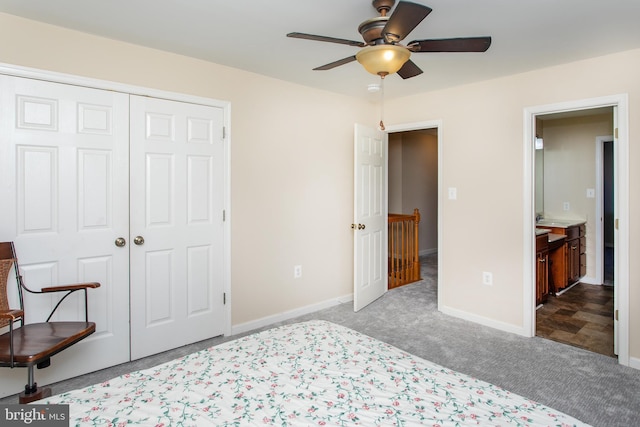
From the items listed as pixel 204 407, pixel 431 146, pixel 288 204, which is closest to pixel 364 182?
pixel 288 204

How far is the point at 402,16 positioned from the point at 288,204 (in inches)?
91.8

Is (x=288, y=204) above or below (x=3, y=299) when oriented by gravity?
above

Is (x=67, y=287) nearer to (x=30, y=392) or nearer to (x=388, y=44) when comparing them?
(x=30, y=392)

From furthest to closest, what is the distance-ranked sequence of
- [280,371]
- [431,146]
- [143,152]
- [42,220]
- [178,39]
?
[431,146]
[143,152]
[178,39]
[42,220]
[280,371]

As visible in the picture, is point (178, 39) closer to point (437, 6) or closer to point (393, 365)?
point (437, 6)

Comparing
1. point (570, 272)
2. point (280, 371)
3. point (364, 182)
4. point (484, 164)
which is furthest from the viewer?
point (570, 272)

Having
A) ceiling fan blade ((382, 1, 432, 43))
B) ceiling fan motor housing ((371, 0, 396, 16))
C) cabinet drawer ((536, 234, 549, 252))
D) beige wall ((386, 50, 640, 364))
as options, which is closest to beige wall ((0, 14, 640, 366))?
beige wall ((386, 50, 640, 364))

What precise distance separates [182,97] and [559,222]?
15.8 feet

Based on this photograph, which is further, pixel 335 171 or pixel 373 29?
pixel 335 171

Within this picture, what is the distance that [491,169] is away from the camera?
3.58 meters

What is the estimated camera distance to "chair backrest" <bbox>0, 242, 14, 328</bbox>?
223 centimetres

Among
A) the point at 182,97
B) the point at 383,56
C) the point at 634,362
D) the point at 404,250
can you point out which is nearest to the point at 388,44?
the point at 383,56

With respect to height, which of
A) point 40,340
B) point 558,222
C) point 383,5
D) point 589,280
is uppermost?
point 383,5

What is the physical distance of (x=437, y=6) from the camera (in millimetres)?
2113
